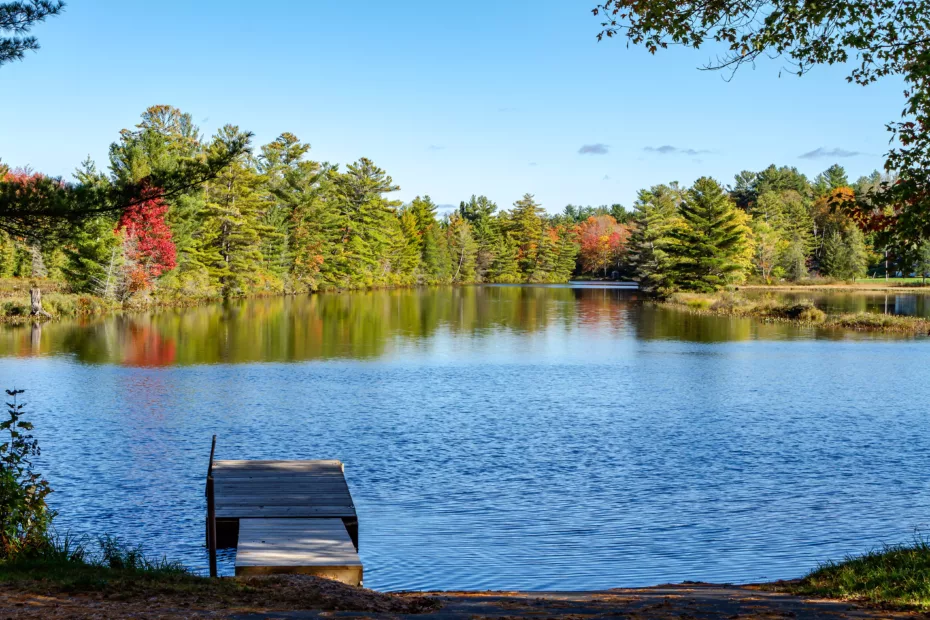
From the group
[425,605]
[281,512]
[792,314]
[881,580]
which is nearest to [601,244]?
[792,314]

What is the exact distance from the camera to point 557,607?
7.42 meters

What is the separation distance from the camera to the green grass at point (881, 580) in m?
7.34

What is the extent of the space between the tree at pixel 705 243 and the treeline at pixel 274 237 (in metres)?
28.3

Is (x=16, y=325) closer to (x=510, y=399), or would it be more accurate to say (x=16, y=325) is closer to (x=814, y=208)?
(x=510, y=399)

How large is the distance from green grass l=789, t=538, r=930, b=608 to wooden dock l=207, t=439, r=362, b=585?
14.0 feet

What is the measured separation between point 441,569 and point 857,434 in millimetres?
11417

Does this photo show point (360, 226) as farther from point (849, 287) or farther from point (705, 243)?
point (849, 287)

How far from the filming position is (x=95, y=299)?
152 feet

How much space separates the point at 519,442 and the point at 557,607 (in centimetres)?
1018

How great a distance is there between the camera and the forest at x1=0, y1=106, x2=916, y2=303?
1838 inches

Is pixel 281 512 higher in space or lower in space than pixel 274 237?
lower

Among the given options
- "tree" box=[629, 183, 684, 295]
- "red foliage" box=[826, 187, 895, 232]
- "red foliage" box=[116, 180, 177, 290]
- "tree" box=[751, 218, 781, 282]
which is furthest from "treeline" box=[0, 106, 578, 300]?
"tree" box=[751, 218, 781, 282]

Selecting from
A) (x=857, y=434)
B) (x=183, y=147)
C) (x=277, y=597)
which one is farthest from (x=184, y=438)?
(x=183, y=147)

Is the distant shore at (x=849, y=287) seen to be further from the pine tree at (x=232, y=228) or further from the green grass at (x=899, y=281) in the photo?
the pine tree at (x=232, y=228)
